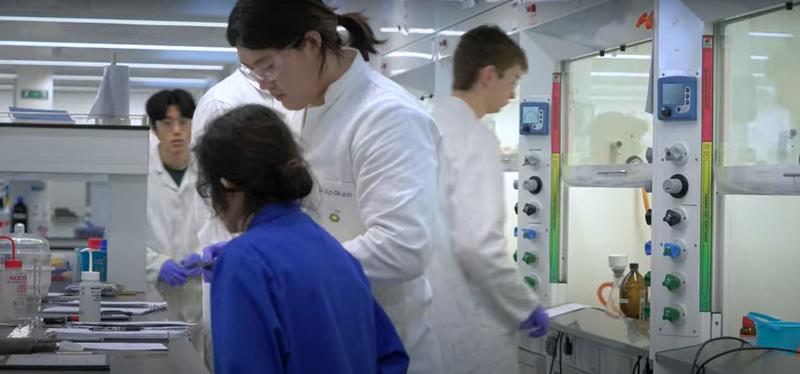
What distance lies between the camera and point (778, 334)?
340 cm

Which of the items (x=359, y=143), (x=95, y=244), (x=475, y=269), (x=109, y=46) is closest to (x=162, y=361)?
(x=359, y=143)

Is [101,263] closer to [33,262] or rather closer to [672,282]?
[33,262]

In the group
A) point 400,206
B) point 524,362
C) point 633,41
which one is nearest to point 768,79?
point 633,41

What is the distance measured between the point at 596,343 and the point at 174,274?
2091 mm

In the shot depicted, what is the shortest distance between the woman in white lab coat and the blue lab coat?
24 centimetres

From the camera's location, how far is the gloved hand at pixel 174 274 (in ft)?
9.22

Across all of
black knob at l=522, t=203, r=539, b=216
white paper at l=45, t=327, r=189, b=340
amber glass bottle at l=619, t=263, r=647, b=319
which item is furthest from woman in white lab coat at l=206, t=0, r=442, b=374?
black knob at l=522, t=203, r=539, b=216

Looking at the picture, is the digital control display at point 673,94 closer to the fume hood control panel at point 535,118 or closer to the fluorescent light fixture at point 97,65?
the fume hood control panel at point 535,118

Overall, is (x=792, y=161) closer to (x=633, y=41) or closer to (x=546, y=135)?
(x=633, y=41)

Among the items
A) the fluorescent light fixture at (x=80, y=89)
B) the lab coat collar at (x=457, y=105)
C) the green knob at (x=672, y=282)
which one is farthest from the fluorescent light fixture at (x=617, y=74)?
the fluorescent light fixture at (x=80, y=89)

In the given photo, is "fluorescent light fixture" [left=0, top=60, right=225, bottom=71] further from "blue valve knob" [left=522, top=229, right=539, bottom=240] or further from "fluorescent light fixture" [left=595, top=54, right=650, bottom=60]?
"fluorescent light fixture" [left=595, top=54, right=650, bottom=60]

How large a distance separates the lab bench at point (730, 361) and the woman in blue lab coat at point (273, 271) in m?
2.05

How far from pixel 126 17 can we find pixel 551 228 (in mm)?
3204

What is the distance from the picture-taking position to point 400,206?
167 centimetres
